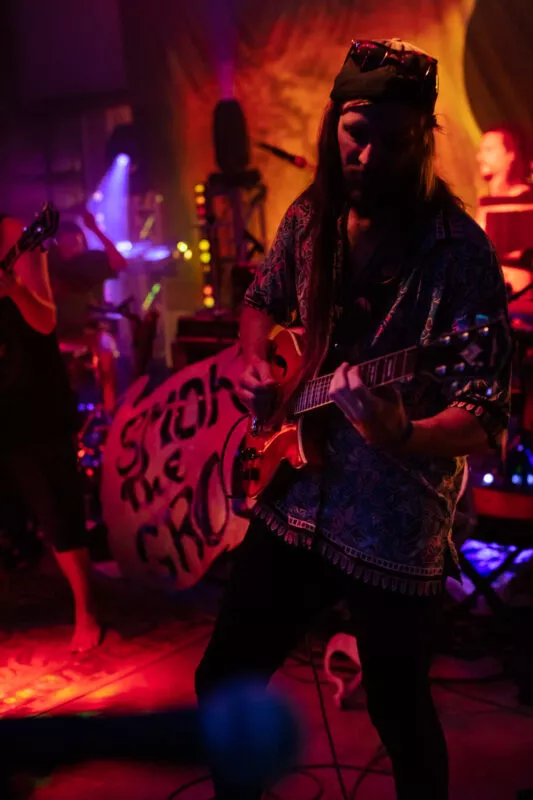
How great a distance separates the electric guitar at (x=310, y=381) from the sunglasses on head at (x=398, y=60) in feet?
1.81

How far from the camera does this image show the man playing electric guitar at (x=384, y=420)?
1.77m

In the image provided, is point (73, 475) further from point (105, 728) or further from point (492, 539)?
point (105, 728)

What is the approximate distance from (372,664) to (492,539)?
229 cm

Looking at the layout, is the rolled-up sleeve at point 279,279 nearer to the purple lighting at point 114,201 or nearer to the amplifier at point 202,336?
the amplifier at point 202,336

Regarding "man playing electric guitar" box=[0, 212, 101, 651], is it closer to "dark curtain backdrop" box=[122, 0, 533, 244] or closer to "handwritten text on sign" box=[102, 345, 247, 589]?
"handwritten text on sign" box=[102, 345, 247, 589]

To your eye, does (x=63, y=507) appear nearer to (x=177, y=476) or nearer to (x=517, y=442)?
(x=177, y=476)

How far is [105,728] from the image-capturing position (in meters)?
0.72

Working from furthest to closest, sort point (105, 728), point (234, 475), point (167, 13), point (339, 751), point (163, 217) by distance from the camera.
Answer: point (163, 217) < point (167, 13) < point (339, 751) < point (234, 475) < point (105, 728)

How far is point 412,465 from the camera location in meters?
1.86

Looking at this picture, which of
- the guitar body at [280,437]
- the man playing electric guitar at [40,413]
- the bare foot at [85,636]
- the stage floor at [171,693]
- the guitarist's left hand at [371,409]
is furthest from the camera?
the bare foot at [85,636]

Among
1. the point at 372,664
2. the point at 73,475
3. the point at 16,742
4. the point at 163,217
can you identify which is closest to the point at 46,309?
the point at 73,475

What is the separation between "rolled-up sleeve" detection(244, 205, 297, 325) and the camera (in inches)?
86.4

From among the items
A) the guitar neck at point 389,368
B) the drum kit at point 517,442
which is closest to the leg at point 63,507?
the drum kit at point 517,442

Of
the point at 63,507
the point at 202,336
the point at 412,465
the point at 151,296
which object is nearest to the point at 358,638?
the point at 412,465
